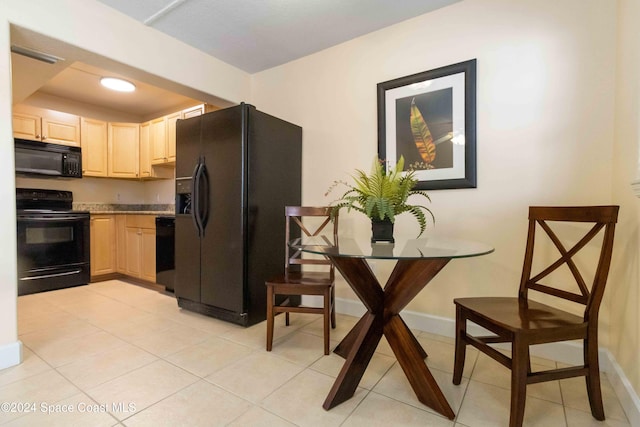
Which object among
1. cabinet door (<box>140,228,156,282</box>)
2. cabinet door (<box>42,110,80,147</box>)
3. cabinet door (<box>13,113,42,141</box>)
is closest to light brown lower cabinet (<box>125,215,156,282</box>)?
cabinet door (<box>140,228,156,282</box>)

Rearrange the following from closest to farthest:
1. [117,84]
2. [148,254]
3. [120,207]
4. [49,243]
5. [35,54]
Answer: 1. [35,54]
2. [117,84]
3. [49,243]
4. [148,254]
5. [120,207]

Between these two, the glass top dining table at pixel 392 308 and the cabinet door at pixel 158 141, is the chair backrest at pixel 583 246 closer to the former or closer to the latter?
the glass top dining table at pixel 392 308

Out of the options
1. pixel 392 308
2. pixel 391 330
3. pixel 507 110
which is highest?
pixel 507 110

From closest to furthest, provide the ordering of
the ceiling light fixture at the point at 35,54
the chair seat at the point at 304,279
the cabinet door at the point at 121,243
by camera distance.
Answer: the chair seat at the point at 304,279 → the ceiling light fixture at the point at 35,54 → the cabinet door at the point at 121,243

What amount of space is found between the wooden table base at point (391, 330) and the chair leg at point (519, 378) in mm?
265

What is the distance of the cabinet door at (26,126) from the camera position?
3.51m

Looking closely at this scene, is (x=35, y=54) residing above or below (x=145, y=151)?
above

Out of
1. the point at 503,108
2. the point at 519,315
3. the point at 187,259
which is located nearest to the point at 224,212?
the point at 187,259

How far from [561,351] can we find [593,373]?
2.16ft

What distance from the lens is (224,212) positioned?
2521 mm

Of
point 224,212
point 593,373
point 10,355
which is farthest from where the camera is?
point 224,212

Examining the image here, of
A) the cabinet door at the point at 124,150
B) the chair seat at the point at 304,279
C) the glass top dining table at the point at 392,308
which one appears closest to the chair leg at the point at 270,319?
the chair seat at the point at 304,279

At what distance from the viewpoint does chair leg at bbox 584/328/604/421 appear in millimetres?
1341

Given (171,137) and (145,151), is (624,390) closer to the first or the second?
(171,137)
